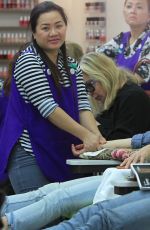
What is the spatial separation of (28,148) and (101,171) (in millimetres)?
427

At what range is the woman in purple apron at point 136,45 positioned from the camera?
362 cm

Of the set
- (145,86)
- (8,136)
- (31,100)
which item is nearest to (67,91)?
(31,100)

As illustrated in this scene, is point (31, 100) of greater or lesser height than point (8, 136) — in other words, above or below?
above

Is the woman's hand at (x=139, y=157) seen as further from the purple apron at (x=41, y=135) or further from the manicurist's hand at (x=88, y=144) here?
the purple apron at (x=41, y=135)

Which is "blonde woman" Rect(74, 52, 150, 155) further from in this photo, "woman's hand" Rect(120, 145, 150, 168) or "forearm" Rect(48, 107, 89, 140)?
"woman's hand" Rect(120, 145, 150, 168)

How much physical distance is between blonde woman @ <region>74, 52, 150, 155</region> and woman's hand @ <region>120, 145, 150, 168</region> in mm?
533

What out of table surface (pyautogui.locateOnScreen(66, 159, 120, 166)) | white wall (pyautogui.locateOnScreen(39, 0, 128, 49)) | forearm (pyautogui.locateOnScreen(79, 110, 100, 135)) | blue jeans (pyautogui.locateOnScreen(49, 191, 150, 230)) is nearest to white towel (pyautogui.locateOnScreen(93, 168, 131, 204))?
blue jeans (pyautogui.locateOnScreen(49, 191, 150, 230))

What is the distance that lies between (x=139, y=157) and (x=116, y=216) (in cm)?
53

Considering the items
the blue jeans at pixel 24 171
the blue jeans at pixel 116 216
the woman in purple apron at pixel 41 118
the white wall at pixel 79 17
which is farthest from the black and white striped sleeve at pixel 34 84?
the white wall at pixel 79 17

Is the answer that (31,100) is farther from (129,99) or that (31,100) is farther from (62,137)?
(129,99)

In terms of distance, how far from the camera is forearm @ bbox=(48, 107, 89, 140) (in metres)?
2.46

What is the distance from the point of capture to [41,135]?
2514mm

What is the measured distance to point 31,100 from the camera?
98.4 inches

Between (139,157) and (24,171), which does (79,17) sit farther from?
(139,157)
